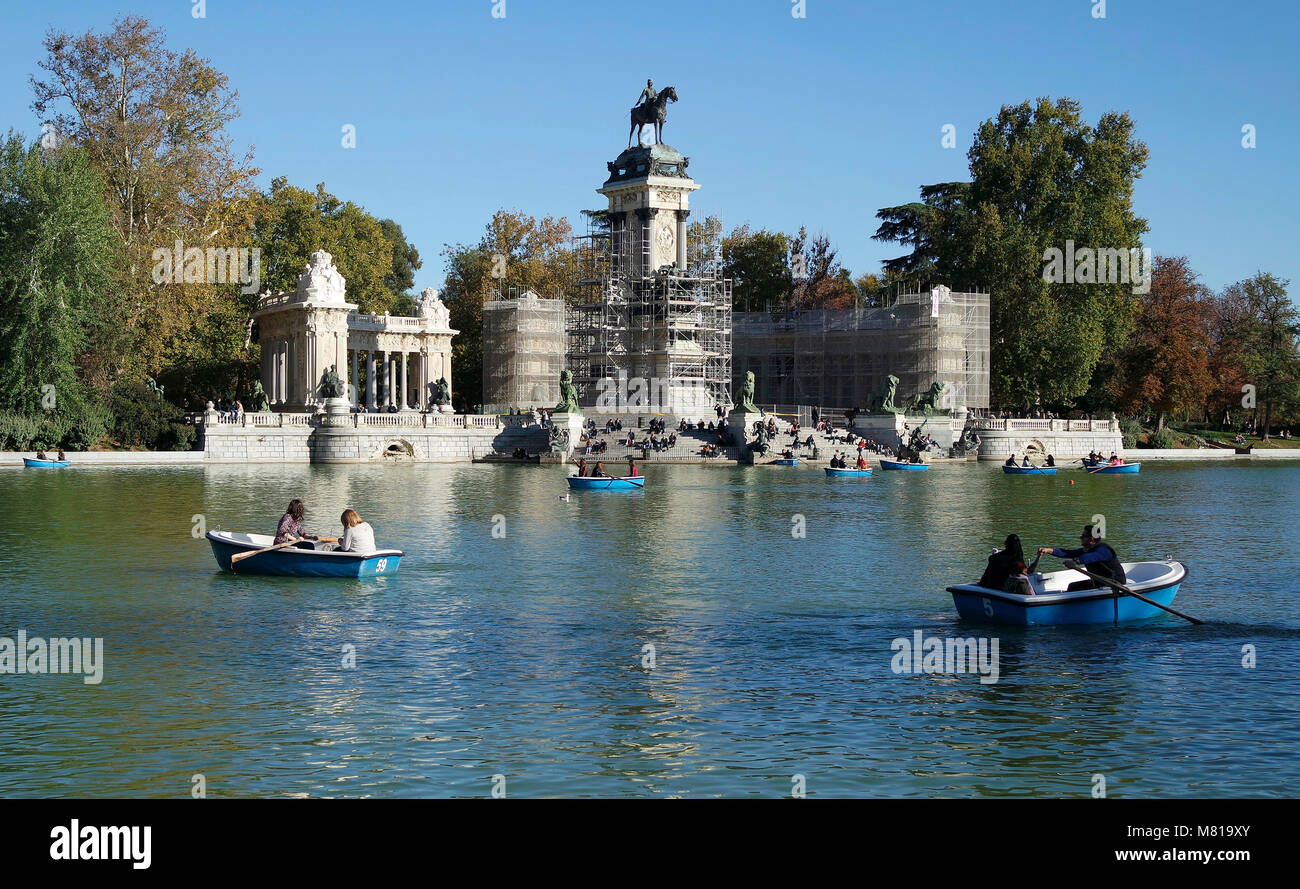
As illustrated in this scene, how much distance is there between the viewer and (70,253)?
55.8 metres

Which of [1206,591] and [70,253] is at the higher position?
[70,253]

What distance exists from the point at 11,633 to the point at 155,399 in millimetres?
45708

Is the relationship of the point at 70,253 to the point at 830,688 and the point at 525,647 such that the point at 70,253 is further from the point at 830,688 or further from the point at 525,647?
the point at 830,688

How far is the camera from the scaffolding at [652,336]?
76.8 metres

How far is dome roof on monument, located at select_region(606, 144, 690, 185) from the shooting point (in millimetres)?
79062

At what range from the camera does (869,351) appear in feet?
272

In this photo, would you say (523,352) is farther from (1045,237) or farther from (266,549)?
(266,549)

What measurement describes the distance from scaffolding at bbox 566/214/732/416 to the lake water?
145 ft

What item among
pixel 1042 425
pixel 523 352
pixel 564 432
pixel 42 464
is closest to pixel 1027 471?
pixel 1042 425

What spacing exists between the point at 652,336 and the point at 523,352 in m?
9.33

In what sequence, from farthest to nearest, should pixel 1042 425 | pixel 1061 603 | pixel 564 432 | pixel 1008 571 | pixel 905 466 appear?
pixel 1042 425 < pixel 564 432 < pixel 905 466 < pixel 1008 571 < pixel 1061 603

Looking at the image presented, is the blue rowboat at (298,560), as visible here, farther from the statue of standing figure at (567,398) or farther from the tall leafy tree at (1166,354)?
the tall leafy tree at (1166,354)

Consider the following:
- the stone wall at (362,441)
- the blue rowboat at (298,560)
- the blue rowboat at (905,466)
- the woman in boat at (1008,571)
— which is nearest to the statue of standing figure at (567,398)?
the stone wall at (362,441)
